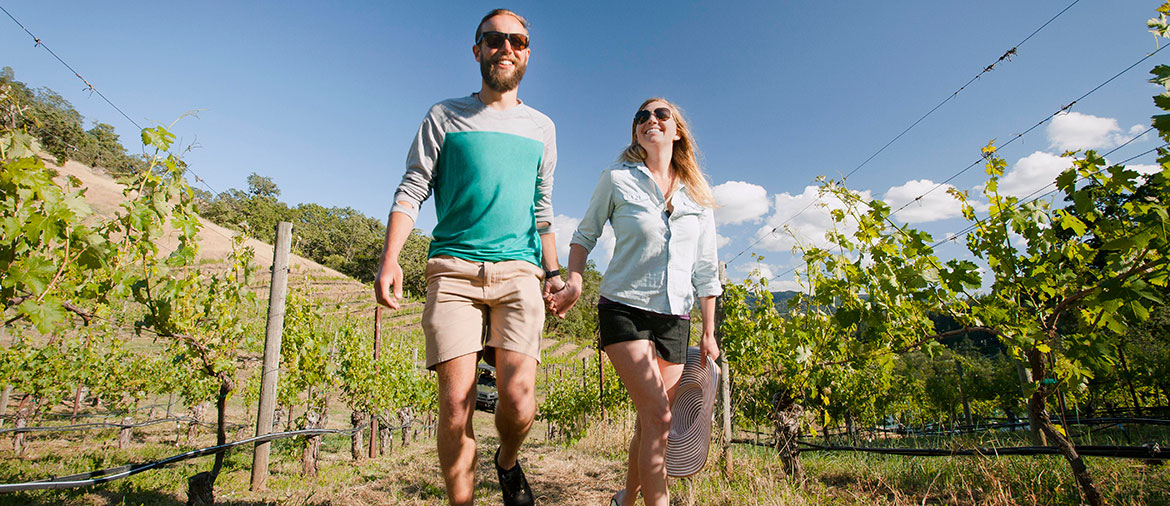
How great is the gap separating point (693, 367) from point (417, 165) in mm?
1469

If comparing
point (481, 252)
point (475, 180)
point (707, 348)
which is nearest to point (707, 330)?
point (707, 348)

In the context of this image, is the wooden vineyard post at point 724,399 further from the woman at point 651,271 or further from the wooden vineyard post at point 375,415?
the wooden vineyard post at point 375,415

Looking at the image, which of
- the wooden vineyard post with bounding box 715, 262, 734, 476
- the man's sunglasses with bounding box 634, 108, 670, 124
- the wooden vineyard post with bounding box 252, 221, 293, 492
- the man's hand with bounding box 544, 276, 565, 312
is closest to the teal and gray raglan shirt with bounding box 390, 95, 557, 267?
the man's hand with bounding box 544, 276, 565, 312

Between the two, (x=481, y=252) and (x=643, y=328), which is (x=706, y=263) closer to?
(x=643, y=328)

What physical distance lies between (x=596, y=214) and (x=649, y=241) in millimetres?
293

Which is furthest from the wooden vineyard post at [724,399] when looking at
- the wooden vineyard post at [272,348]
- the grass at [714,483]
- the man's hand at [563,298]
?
the wooden vineyard post at [272,348]

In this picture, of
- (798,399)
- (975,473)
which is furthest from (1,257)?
(975,473)

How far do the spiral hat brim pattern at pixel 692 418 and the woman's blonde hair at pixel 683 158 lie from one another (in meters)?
0.75

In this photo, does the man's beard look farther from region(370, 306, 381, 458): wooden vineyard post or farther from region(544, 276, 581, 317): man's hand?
region(370, 306, 381, 458): wooden vineyard post

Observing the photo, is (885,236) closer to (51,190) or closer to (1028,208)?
(1028,208)

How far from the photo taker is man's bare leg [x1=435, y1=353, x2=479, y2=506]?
1.58 meters

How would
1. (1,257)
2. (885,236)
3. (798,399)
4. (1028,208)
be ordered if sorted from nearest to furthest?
(1,257) < (1028,208) < (885,236) < (798,399)

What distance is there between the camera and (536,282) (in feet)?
Result: 6.01

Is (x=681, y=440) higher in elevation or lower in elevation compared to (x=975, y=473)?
higher
